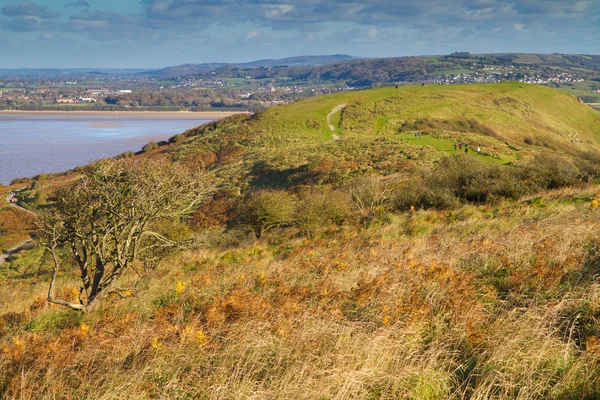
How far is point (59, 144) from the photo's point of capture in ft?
271

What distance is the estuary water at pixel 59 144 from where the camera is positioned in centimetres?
6485

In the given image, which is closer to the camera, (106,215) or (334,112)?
(106,215)

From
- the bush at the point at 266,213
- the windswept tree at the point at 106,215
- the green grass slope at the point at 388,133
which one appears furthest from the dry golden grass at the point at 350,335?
the green grass slope at the point at 388,133

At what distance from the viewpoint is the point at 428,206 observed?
17.5 meters

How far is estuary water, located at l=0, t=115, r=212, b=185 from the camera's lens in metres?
64.9

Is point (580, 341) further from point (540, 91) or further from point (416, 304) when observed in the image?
point (540, 91)

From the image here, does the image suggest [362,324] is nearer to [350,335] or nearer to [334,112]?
[350,335]

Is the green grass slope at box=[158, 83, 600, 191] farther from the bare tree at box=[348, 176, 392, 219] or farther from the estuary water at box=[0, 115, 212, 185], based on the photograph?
the estuary water at box=[0, 115, 212, 185]

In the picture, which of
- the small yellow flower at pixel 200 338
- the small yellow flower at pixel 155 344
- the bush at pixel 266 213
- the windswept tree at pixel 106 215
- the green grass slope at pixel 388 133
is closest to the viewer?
the small yellow flower at pixel 155 344

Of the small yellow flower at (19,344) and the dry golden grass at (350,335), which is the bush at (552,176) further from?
the small yellow flower at (19,344)

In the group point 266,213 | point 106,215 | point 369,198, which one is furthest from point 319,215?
point 106,215

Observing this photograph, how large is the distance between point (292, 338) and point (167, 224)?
14595mm

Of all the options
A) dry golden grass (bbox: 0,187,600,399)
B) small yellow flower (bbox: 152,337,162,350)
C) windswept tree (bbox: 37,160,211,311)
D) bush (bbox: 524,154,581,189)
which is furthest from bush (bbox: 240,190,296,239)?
small yellow flower (bbox: 152,337,162,350)

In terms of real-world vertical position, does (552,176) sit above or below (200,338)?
above
